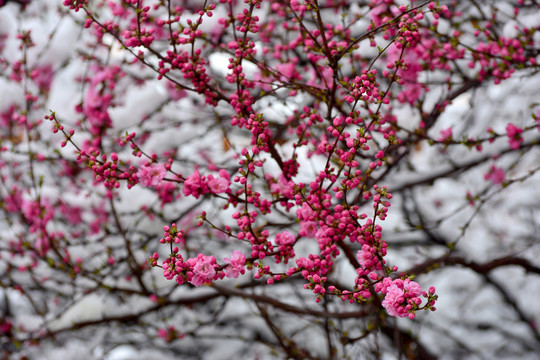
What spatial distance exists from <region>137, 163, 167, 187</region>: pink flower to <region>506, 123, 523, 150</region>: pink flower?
1726mm

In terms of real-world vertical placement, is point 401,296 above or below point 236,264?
below

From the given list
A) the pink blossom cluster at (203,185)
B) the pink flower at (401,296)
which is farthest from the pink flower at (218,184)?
the pink flower at (401,296)

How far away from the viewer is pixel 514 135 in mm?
2480

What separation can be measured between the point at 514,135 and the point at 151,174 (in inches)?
71.4

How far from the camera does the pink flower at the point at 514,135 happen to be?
8.07ft

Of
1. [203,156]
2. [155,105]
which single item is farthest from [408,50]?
[203,156]

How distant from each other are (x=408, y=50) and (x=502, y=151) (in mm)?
1045

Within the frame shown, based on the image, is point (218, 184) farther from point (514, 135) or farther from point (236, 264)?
point (514, 135)

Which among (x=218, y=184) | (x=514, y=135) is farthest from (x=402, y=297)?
(x=514, y=135)

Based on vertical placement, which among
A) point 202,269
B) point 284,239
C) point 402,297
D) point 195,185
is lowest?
point 402,297

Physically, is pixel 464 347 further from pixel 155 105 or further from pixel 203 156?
pixel 155 105

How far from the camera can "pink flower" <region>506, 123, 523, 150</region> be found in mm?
2459

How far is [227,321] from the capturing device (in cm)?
371

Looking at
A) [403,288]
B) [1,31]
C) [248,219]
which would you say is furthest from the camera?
[1,31]
